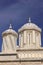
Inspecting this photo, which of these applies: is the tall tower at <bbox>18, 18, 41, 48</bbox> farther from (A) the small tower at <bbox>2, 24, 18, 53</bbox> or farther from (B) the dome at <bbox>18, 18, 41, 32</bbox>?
(A) the small tower at <bbox>2, 24, 18, 53</bbox>

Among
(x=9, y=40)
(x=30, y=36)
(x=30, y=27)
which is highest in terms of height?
(x=30, y=27)

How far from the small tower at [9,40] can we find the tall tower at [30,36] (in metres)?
0.59

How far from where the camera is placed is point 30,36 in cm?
3841

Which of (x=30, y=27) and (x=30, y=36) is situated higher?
(x=30, y=27)

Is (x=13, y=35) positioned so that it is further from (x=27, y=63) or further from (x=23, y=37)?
(x=27, y=63)

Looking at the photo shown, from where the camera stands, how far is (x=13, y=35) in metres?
38.8

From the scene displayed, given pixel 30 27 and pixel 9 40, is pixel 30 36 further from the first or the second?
pixel 9 40

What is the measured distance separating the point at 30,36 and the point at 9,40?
1.85 m

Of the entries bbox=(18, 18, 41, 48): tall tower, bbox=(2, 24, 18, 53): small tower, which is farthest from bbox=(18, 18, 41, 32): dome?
bbox=(2, 24, 18, 53): small tower

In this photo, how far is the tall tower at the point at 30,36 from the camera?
3806 centimetres

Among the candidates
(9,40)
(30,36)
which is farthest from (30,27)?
(9,40)

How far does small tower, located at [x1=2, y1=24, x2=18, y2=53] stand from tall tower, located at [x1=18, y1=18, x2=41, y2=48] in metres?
0.59

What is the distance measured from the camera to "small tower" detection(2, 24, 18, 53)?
38.3 metres

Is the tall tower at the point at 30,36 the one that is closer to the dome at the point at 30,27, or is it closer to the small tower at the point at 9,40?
the dome at the point at 30,27
